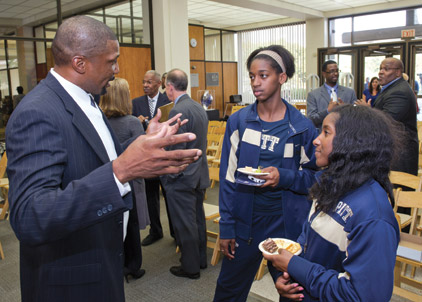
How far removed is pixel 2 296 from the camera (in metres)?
3.08

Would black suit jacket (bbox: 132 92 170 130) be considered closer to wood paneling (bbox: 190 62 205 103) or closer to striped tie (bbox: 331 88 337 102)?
striped tie (bbox: 331 88 337 102)

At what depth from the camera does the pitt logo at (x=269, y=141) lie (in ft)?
6.61

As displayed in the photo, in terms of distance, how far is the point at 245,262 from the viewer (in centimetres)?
206

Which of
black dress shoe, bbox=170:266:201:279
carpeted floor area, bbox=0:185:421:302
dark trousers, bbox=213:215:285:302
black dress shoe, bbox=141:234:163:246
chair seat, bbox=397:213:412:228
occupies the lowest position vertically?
carpeted floor area, bbox=0:185:421:302

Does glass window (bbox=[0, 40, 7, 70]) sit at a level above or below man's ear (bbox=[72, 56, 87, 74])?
above

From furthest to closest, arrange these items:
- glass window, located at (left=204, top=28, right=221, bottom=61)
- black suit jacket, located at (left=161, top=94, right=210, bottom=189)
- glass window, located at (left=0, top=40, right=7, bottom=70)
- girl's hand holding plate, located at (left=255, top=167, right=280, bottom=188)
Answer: glass window, located at (left=204, top=28, right=221, bottom=61)
glass window, located at (left=0, top=40, right=7, bottom=70)
black suit jacket, located at (left=161, top=94, right=210, bottom=189)
girl's hand holding plate, located at (left=255, top=167, right=280, bottom=188)

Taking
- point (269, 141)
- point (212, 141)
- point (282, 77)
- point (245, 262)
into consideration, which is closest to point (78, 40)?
point (269, 141)

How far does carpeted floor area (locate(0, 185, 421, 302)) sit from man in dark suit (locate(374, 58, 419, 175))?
3.88 ft

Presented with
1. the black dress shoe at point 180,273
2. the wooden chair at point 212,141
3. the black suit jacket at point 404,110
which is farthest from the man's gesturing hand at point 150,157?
the wooden chair at point 212,141

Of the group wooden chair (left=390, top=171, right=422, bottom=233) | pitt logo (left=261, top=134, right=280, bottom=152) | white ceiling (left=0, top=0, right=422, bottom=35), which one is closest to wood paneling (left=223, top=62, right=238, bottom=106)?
white ceiling (left=0, top=0, right=422, bottom=35)

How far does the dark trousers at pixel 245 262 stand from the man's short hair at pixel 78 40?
49.7 inches

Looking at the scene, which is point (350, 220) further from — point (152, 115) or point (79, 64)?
point (152, 115)

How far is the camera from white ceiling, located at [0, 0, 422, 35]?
263 inches

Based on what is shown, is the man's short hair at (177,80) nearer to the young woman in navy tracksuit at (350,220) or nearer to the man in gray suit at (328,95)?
the man in gray suit at (328,95)
